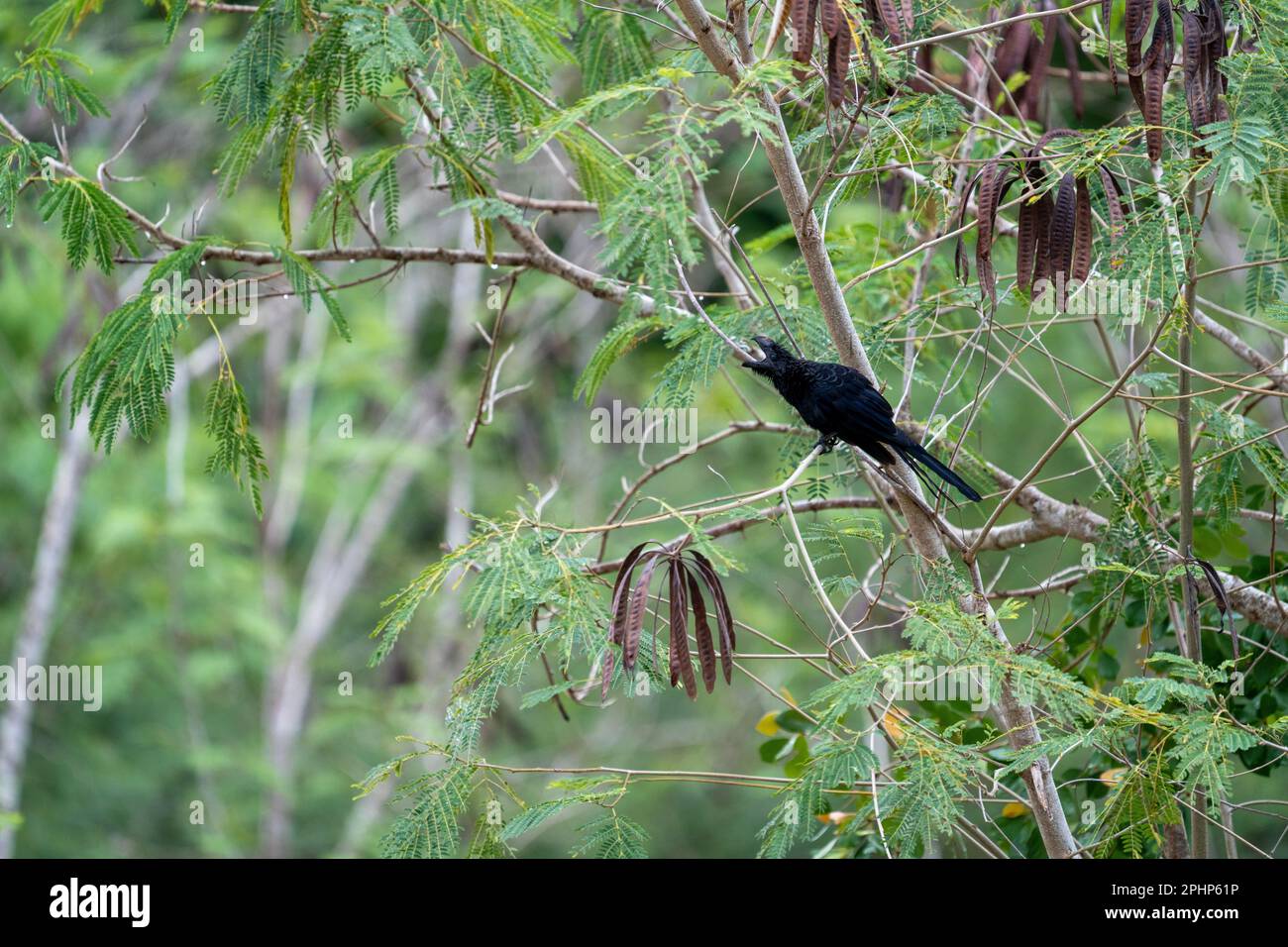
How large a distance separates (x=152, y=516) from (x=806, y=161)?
9.08m

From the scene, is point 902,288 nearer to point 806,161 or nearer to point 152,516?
point 806,161

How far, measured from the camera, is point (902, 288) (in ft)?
17.2

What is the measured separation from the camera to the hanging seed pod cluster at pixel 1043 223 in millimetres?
3145

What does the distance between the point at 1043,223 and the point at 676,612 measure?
142cm

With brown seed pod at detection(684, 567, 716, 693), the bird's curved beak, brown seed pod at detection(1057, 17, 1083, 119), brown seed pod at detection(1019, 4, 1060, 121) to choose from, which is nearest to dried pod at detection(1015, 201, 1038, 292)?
the bird's curved beak

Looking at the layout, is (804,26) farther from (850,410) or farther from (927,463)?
(927,463)

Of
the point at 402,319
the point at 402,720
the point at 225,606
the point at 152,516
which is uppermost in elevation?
the point at 402,319

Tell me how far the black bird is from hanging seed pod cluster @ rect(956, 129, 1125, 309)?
560 millimetres

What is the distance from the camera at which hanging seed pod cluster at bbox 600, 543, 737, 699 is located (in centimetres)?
309

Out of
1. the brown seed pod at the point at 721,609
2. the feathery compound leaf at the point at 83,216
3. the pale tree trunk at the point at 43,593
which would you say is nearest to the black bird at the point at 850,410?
the brown seed pod at the point at 721,609

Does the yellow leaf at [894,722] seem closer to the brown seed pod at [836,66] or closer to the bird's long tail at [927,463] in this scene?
the bird's long tail at [927,463]

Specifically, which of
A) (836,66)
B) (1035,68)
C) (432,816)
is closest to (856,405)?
(836,66)

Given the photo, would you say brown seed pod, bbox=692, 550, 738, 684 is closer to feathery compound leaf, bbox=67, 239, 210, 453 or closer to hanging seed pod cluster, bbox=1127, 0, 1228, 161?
hanging seed pod cluster, bbox=1127, 0, 1228, 161
